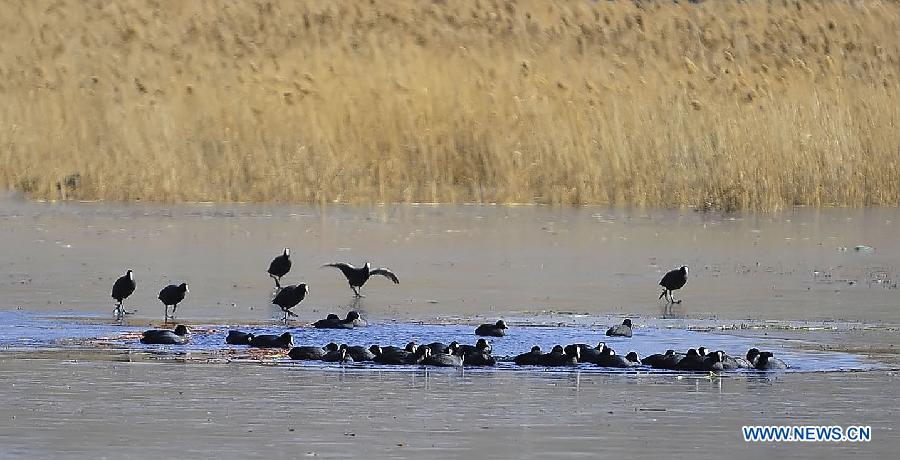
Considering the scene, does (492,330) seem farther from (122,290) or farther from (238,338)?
(122,290)

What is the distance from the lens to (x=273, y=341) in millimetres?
10047

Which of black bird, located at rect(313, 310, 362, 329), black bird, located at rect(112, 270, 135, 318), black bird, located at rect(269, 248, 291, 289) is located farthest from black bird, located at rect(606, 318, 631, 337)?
black bird, located at rect(269, 248, 291, 289)

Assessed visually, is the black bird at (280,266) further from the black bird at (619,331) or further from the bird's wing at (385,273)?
the black bird at (619,331)

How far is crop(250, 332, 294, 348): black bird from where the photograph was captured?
1002 centimetres

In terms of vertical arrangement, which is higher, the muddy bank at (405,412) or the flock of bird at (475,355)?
the flock of bird at (475,355)

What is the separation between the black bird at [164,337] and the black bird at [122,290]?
1.40 m

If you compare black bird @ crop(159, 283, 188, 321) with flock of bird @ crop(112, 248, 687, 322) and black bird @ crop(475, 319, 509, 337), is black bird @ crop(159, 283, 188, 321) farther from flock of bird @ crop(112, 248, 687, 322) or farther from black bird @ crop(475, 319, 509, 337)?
black bird @ crop(475, 319, 509, 337)

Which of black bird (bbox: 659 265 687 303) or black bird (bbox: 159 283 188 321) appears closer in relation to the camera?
black bird (bbox: 159 283 188 321)

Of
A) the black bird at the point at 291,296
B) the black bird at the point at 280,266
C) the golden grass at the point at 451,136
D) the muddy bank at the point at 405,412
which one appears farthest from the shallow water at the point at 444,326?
the golden grass at the point at 451,136

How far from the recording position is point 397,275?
1421cm

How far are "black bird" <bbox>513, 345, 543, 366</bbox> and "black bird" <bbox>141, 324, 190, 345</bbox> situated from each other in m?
1.95

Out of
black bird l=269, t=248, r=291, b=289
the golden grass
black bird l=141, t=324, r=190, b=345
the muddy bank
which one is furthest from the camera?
the golden grass

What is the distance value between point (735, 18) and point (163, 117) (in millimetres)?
18227

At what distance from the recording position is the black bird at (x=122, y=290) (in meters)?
11.7
